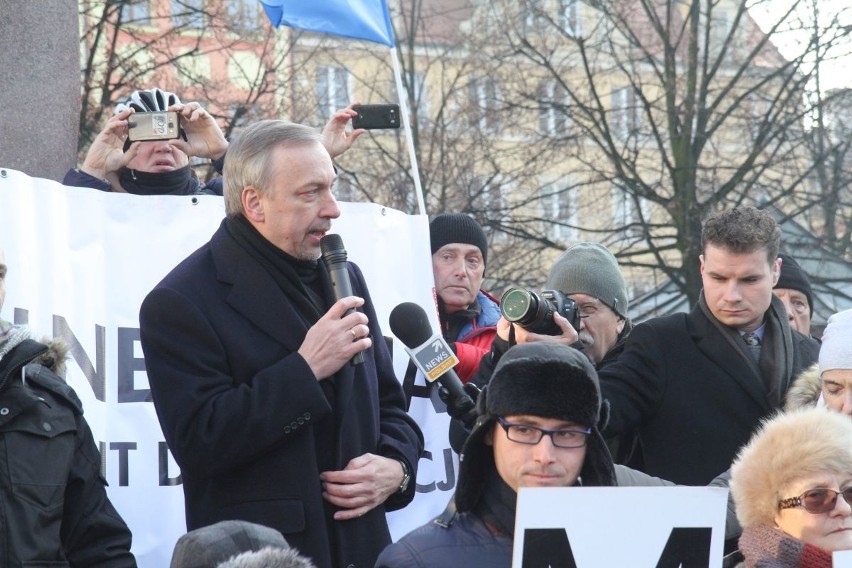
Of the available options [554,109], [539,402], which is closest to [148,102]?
[539,402]

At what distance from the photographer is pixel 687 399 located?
5.07 metres

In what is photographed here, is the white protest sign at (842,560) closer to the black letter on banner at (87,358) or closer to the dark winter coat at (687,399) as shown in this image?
the dark winter coat at (687,399)

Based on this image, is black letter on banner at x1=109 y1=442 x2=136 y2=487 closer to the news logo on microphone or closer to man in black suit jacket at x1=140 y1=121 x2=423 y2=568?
man in black suit jacket at x1=140 y1=121 x2=423 y2=568

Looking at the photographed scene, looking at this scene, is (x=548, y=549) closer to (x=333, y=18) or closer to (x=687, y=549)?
(x=687, y=549)

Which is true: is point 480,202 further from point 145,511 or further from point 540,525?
point 540,525

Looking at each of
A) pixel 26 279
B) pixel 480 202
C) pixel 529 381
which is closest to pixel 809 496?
pixel 529 381

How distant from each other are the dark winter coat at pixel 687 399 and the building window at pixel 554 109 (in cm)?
1232

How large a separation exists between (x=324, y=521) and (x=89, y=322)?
138 cm

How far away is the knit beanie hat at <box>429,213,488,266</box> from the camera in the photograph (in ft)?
21.4

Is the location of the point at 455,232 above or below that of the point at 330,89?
below

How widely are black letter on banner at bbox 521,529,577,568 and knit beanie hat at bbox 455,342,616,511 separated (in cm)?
44

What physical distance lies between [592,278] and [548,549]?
2.75 m

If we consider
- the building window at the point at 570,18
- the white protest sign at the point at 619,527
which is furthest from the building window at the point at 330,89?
the white protest sign at the point at 619,527

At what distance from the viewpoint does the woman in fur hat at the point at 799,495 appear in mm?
3660
